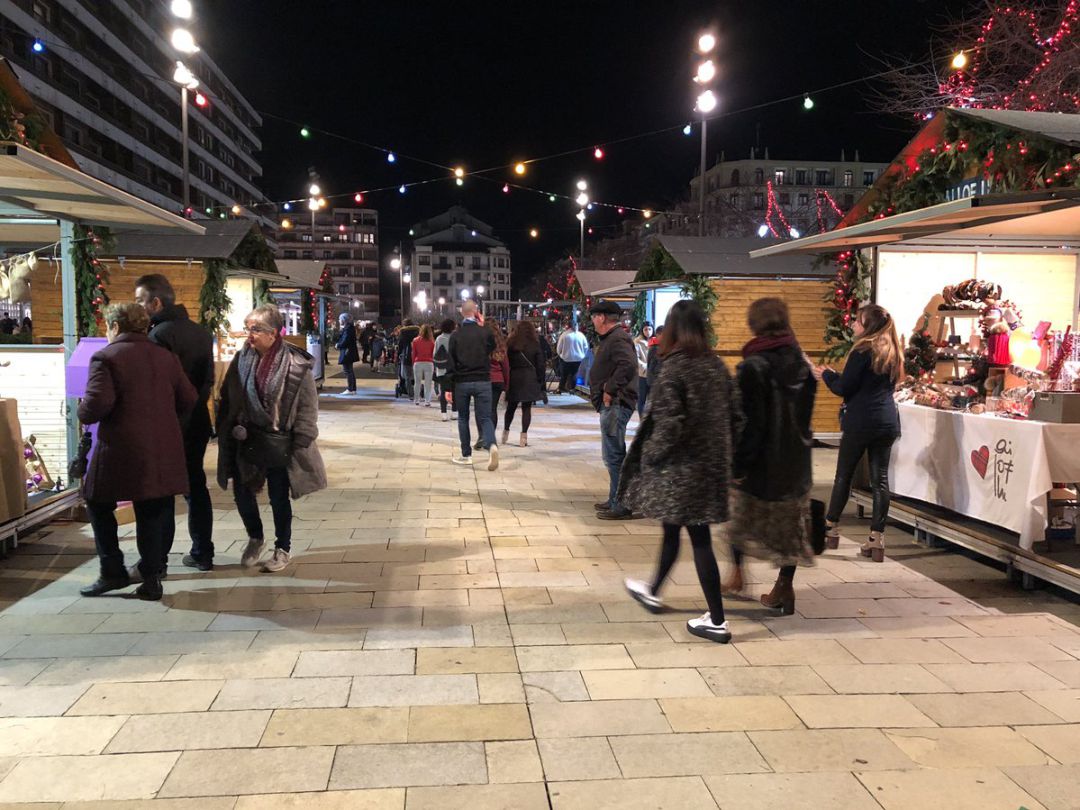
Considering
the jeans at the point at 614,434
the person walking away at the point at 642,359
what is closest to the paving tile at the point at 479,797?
the jeans at the point at 614,434

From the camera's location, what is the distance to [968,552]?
5.82m

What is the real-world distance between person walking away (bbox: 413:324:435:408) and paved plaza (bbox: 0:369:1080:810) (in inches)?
371

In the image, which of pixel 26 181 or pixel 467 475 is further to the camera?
pixel 467 475

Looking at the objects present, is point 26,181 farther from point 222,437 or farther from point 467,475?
point 467,475

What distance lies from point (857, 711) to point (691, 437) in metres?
1.36

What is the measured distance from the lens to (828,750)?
2994 millimetres

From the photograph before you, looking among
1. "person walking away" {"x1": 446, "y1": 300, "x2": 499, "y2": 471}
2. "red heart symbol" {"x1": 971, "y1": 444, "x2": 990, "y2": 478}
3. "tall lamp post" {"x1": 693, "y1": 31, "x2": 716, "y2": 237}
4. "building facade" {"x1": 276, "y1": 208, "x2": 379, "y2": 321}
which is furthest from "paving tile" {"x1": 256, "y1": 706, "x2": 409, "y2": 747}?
"building facade" {"x1": 276, "y1": 208, "x2": 379, "y2": 321}

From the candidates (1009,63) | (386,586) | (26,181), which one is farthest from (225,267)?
(1009,63)

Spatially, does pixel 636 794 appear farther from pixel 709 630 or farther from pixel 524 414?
pixel 524 414

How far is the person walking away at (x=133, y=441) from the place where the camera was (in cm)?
433

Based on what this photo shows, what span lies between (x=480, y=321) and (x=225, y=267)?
14.6 feet

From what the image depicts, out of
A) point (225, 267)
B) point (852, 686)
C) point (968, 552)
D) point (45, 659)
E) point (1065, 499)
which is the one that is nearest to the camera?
point (852, 686)

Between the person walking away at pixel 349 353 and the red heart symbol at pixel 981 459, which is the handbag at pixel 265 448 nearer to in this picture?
the red heart symbol at pixel 981 459

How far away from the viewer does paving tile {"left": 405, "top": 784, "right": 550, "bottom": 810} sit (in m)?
2.62
